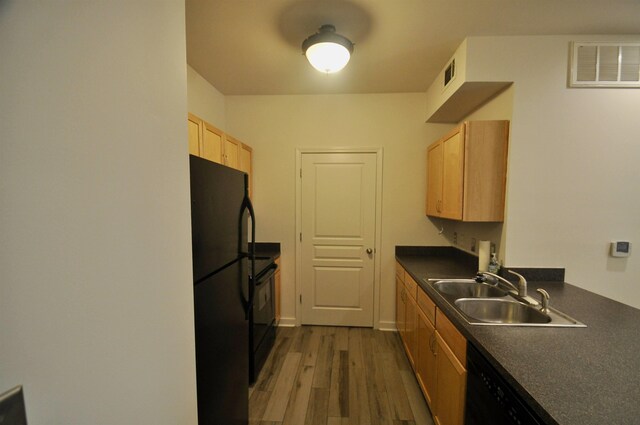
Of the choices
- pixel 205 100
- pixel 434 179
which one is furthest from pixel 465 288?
pixel 205 100

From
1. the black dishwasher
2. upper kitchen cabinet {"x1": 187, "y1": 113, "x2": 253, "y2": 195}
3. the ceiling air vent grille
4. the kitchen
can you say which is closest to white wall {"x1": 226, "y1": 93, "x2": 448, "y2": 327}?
upper kitchen cabinet {"x1": 187, "y1": 113, "x2": 253, "y2": 195}

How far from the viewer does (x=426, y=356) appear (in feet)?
5.88

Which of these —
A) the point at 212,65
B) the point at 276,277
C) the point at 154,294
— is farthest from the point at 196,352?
the point at 212,65

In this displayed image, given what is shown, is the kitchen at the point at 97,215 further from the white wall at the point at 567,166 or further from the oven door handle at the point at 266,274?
the white wall at the point at 567,166

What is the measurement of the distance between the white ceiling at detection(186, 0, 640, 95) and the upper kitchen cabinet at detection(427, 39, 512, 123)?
11cm

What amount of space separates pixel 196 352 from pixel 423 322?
155 centimetres

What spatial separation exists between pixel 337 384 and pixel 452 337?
3.84 ft

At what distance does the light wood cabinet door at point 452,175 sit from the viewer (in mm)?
1981

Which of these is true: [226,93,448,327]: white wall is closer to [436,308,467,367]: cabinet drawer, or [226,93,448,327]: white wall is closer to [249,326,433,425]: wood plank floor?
[249,326,433,425]: wood plank floor

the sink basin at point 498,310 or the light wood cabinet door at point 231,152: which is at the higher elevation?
the light wood cabinet door at point 231,152

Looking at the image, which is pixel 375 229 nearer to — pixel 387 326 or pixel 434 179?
pixel 434 179

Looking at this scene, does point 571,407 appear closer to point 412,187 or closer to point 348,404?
point 348,404

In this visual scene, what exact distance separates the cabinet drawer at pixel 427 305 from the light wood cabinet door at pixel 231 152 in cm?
204

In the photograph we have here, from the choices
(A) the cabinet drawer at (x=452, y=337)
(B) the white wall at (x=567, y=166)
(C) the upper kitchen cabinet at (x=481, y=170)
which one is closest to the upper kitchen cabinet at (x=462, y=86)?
(B) the white wall at (x=567, y=166)
